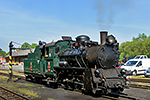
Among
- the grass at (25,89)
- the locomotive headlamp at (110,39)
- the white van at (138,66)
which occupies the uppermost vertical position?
the locomotive headlamp at (110,39)

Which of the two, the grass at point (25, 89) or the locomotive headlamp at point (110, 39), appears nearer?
the locomotive headlamp at point (110, 39)

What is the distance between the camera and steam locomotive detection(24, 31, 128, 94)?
27.4 feet

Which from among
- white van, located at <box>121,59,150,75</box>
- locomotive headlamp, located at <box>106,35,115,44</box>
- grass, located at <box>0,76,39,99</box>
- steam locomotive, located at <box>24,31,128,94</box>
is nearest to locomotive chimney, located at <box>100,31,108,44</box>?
steam locomotive, located at <box>24,31,128,94</box>

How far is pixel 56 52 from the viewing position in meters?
11.6

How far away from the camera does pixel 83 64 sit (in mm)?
9578

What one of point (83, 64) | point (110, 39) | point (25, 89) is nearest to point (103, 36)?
point (110, 39)

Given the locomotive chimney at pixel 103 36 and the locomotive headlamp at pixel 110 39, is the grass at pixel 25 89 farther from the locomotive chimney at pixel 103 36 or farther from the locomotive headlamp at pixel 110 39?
the locomotive headlamp at pixel 110 39

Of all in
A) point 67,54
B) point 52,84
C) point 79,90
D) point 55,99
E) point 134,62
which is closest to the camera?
point 55,99

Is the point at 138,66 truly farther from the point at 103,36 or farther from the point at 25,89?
the point at 25,89

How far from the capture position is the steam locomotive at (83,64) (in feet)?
27.4

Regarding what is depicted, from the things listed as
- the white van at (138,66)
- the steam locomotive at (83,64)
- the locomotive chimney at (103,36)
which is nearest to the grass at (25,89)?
the steam locomotive at (83,64)

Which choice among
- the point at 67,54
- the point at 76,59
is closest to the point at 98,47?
the point at 76,59

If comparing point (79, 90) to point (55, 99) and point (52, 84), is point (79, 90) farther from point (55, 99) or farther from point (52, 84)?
point (52, 84)

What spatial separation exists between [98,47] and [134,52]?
142ft
